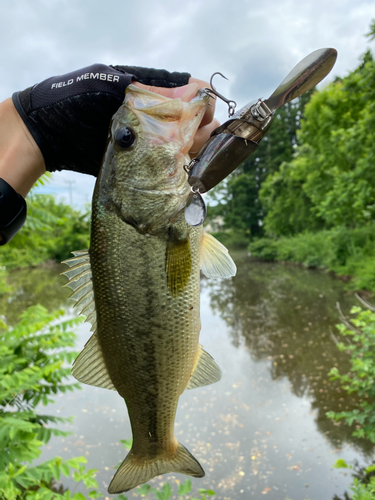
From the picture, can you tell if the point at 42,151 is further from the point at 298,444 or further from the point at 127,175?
the point at 298,444

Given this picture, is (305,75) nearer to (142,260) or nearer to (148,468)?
(142,260)

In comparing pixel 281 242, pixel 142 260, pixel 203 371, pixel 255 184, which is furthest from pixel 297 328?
pixel 255 184

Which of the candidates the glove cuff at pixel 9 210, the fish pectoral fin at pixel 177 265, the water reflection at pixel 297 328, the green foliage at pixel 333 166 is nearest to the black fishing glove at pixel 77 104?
the glove cuff at pixel 9 210

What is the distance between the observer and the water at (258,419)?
567 centimetres

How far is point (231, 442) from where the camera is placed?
6426 mm

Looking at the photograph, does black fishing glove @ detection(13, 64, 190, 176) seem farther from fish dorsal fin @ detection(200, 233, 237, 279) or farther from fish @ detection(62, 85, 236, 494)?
fish dorsal fin @ detection(200, 233, 237, 279)

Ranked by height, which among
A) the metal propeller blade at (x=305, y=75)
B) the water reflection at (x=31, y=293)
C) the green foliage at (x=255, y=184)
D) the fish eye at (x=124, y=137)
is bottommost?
the fish eye at (x=124, y=137)

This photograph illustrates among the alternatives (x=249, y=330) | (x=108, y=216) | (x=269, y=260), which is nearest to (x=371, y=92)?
(x=249, y=330)

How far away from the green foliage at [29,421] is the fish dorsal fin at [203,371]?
5.44ft

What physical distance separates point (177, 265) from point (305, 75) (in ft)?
2.74

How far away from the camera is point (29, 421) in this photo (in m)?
4.08

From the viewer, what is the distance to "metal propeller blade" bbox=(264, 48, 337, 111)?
3.94 feet

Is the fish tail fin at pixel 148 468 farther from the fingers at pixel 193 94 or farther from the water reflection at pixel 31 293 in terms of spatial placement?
the water reflection at pixel 31 293

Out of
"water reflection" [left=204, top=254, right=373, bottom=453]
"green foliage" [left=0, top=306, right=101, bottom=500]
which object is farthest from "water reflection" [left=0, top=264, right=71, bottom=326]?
"green foliage" [left=0, top=306, right=101, bottom=500]
